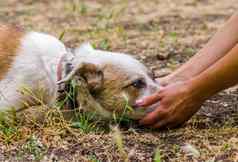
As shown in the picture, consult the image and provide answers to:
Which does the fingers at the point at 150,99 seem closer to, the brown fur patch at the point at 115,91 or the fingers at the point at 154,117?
the fingers at the point at 154,117

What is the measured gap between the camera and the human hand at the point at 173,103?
457 centimetres

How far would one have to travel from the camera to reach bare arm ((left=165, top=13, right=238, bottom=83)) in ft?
17.0

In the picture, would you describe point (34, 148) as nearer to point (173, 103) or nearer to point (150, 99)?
point (150, 99)

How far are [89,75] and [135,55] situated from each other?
2.18 metres

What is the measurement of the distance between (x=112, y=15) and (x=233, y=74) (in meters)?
3.98

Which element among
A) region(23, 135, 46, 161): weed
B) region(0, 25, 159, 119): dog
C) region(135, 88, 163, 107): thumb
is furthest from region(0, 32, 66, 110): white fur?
region(135, 88, 163, 107): thumb

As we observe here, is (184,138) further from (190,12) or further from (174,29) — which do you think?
(190,12)

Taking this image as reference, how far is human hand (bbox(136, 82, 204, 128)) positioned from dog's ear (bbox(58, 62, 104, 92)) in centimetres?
31

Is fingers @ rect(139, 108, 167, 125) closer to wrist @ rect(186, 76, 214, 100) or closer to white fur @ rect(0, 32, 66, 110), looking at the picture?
wrist @ rect(186, 76, 214, 100)

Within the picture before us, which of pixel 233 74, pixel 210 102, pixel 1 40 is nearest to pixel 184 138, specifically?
pixel 233 74

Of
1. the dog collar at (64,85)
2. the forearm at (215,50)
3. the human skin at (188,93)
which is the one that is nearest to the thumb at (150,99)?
the human skin at (188,93)

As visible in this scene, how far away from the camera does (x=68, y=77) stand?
15.2ft

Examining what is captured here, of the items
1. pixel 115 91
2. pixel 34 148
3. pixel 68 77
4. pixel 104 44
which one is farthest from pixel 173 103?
pixel 104 44

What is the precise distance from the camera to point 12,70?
4949mm
